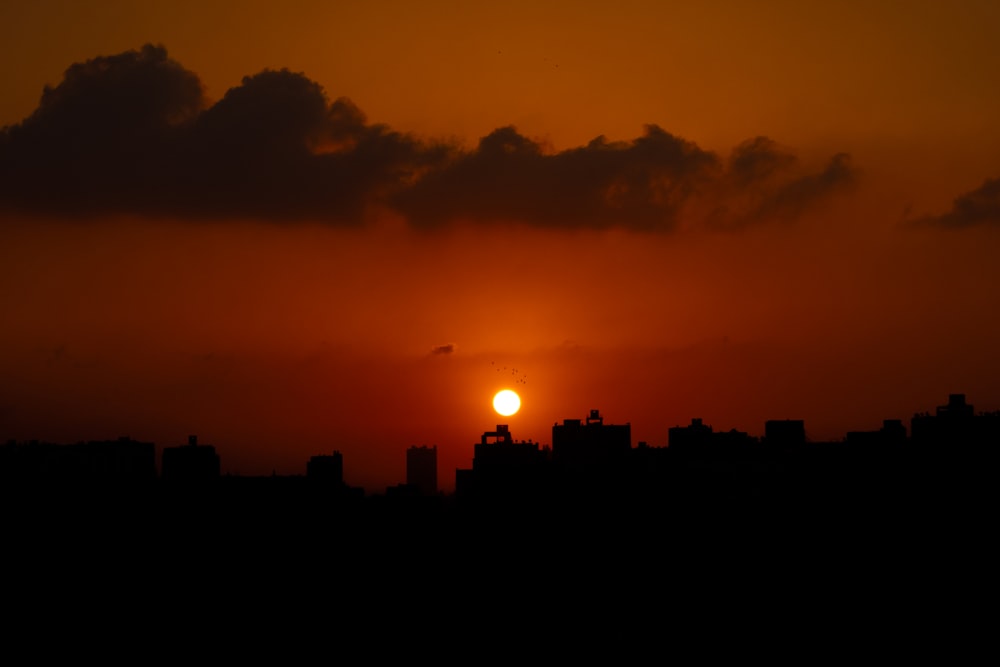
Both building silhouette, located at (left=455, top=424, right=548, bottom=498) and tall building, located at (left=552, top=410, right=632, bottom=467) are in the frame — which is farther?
tall building, located at (left=552, top=410, right=632, bottom=467)

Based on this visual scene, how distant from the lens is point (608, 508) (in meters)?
106

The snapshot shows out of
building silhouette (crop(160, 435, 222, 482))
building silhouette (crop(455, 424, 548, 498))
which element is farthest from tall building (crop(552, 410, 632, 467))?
building silhouette (crop(160, 435, 222, 482))

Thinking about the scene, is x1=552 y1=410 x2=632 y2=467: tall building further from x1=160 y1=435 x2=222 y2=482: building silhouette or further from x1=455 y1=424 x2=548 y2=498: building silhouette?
x1=160 y1=435 x2=222 y2=482: building silhouette

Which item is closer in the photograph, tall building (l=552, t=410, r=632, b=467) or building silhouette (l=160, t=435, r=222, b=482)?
building silhouette (l=160, t=435, r=222, b=482)

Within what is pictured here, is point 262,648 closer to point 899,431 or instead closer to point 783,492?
point 783,492

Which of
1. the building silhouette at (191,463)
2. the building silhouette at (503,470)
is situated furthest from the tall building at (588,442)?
the building silhouette at (191,463)

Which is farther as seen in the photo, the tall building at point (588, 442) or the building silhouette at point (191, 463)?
the tall building at point (588, 442)

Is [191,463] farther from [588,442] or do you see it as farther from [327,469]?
[588,442]

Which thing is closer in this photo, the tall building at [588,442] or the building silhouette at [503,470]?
the building silhouette at [503,470]

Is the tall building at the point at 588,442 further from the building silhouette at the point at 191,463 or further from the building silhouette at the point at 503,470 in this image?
the building silhouette at the point at 191,463

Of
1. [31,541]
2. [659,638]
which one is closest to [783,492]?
[659,638]

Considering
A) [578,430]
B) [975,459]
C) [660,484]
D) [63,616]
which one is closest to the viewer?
[63,616]

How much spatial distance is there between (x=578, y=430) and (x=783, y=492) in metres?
63.8

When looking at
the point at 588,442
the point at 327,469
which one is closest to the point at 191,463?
the point at 327,469
